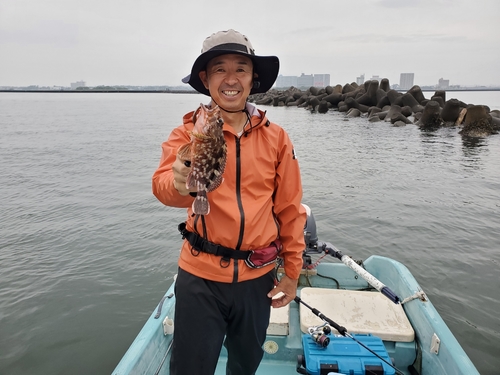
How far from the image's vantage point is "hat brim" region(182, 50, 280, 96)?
97.1 inches

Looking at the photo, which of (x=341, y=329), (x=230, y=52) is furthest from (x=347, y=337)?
(x=230, y=52)

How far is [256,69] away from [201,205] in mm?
1194

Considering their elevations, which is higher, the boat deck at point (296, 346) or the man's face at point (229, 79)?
the man's face at point (229, 79)

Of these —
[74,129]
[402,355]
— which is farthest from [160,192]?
[74,129]

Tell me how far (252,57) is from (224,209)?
3.63 feet

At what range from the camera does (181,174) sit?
6.89 ft

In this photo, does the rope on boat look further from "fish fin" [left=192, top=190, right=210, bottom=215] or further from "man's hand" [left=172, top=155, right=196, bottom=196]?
"man's hand" [left=172, top=155, right=196, bottom=196]

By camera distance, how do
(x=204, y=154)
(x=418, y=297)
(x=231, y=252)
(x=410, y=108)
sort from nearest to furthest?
1. (x=204, y=154)
2. (x=231, y=252)
3. (x=418, y=297)
4. (x=410, y=108)

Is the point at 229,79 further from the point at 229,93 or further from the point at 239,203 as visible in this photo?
the point at 239,203

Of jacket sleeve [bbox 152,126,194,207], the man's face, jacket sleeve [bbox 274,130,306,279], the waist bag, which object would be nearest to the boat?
jacket sleeve [bbox 274,130,306,279]

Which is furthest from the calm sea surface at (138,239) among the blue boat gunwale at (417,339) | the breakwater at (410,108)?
the breakwater at (410,108)

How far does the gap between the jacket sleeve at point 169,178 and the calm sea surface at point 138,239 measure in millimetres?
4713

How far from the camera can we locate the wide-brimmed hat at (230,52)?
96.5 inches

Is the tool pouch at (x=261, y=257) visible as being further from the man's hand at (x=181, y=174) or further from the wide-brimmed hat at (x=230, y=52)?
the wide-brimmed hat at (x=230, y=52)
